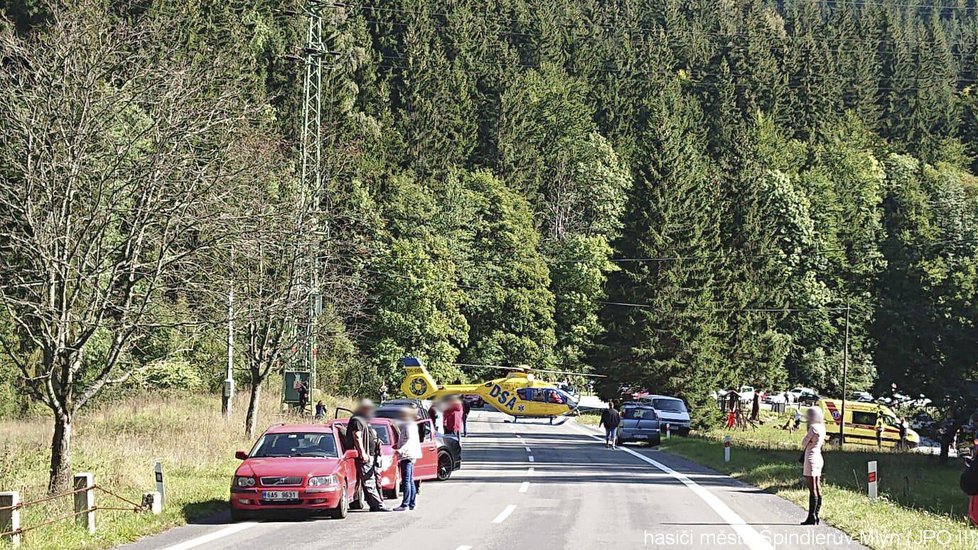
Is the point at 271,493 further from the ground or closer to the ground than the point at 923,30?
closer to the ground

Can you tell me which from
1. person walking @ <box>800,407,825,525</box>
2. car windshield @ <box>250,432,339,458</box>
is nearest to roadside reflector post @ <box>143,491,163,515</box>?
car windshield @ <box>250,432,339,458</box>

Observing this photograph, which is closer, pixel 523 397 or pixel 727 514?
pixel 727 514

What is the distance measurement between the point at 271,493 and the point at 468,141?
273 feet

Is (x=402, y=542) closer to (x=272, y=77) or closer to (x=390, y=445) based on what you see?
(x=390, y=445)

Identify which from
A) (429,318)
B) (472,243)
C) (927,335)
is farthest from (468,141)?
(927,335)

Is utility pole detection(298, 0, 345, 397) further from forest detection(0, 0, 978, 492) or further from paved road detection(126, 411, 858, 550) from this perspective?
paved road detection(126, 411, 858, 550)

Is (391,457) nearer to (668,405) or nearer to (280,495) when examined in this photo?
(280,495)

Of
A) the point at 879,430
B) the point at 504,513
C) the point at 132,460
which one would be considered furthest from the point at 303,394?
the point at 879,430

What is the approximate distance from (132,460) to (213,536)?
8.81 meters

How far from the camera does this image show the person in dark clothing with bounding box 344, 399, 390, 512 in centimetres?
1984

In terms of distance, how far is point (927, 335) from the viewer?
152ft

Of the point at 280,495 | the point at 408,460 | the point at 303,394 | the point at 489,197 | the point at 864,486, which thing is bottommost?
the point at 864,486

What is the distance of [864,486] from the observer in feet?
94.8

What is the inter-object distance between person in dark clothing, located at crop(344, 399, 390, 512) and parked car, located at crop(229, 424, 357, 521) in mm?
264
